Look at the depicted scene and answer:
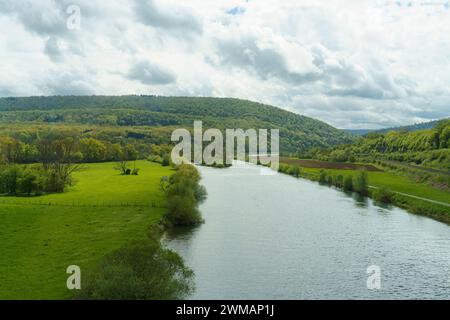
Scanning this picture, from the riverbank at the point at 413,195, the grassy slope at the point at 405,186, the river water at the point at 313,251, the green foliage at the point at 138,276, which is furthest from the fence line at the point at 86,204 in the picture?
the grassy slope at the point at 405,186

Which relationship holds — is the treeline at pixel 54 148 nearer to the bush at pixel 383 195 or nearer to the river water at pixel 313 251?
the river water at pixel 313 251

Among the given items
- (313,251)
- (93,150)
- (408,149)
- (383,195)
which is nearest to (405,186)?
(383,195)

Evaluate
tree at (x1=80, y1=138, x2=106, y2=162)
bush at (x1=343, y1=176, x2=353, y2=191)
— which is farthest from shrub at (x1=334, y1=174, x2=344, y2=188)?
tree at (x1=80, y1=138, x2=106, y2=162)

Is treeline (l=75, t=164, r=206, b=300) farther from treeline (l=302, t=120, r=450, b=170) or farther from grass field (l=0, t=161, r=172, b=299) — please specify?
treeline (l=302, t=120, r=450, b=170)

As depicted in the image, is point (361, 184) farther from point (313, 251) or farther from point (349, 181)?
point (313, 251)
